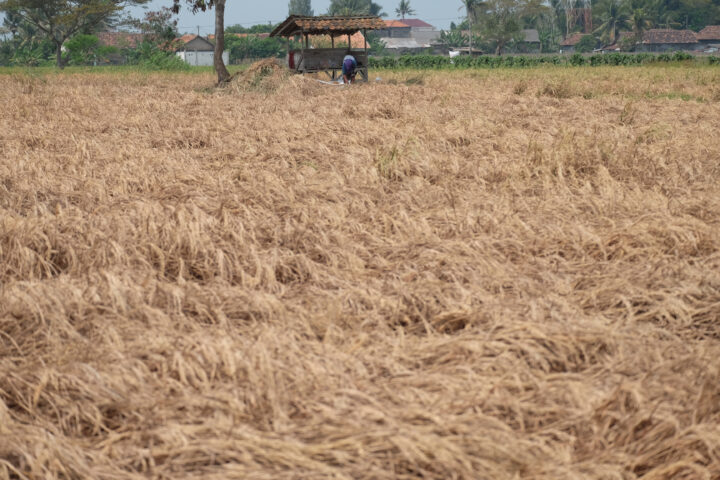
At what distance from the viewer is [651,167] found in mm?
6379

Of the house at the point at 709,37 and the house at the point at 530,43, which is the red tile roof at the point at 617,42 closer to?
the house at the point at 530,43

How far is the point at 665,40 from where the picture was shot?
104 metres

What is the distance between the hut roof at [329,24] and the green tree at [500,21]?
70780 mm

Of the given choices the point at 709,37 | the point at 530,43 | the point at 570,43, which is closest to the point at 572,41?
the point at 570,43

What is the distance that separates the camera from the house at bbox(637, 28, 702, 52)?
342 feet

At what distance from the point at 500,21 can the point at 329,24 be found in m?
73.2

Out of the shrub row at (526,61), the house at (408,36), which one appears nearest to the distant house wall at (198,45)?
the house at (408,36)

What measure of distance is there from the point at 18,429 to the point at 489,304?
1963 millimetres

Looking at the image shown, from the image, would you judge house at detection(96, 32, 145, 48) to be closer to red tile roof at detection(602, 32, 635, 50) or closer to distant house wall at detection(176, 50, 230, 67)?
distant house wall at detection(176, 50, 230, 67)

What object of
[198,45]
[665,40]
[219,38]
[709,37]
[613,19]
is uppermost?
[613,19]

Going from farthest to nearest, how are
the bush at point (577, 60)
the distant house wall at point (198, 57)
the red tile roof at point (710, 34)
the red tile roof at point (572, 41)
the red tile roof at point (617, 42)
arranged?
the red tile roof at point (572, 41) < the red tile roof at point (710, 34) < the red tile roof at point (617, 42) < the distant house wall at point (198, 57) < the bush at point (577, 60)

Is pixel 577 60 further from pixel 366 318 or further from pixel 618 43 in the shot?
pixel 618 43

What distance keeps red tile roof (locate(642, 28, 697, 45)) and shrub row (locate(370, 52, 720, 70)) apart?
2471 inches

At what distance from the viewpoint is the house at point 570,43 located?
11269 centimetres
